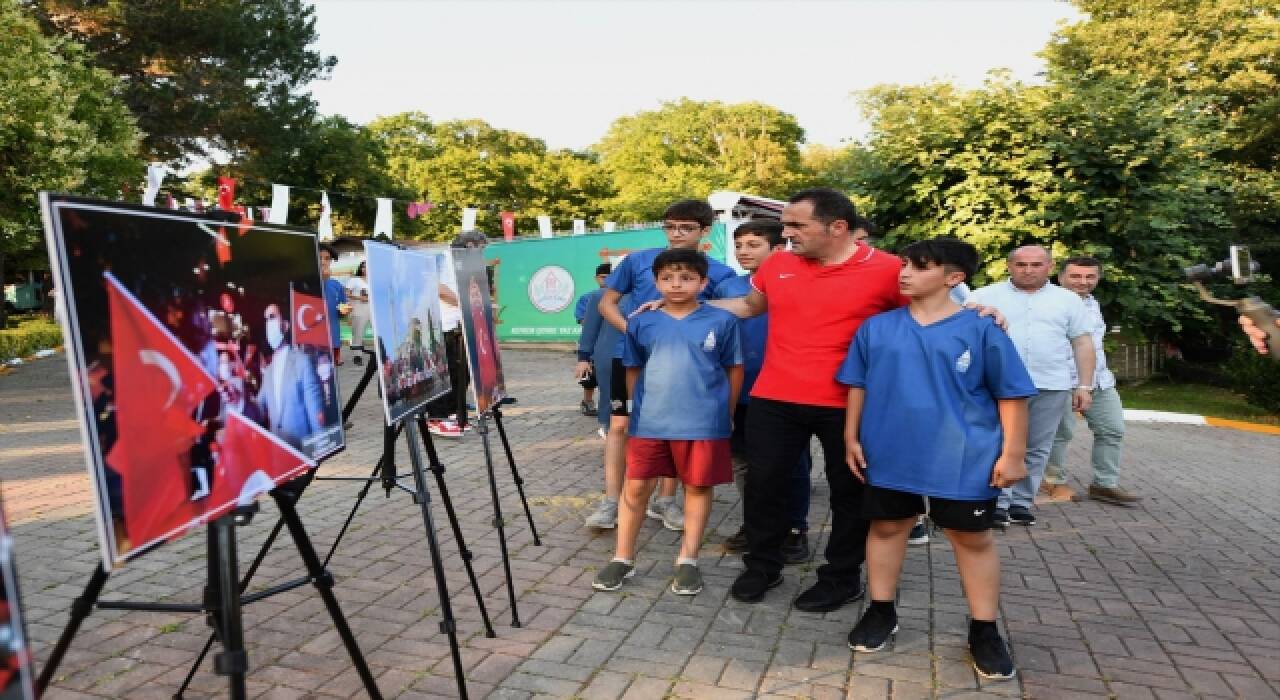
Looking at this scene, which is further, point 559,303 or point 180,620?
point 559,303

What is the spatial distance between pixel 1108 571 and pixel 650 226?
12.5 meters

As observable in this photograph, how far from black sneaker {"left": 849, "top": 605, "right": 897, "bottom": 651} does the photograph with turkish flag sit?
2.27 metres

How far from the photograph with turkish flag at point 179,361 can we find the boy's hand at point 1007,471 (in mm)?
2434

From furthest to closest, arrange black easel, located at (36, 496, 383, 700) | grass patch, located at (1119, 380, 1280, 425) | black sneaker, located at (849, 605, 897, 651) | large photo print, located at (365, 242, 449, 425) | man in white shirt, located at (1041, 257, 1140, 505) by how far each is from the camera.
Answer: grass patch, located at (1119, 380, 1280, 425) < man in white shirt, located at (1041, 257, 1140, 505) < black sneaker, located at (849, 605, 897, 651) < large photo print, located at (365, 242, 449, 425) < black easel, located at (36, 496, 383, 700)

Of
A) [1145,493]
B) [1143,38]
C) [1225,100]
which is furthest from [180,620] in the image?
[1143,38]

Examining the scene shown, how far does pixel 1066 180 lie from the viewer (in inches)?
442

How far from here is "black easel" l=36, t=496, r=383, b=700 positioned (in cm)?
183

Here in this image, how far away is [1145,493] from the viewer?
6445 millimetres

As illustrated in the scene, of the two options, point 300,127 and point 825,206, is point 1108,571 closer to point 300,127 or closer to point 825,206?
point 825,206

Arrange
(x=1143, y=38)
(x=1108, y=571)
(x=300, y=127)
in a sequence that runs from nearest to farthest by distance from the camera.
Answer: (x=1108, y=571) < (x=1143, y=38) < (x=300, y=127)

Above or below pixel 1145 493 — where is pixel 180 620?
above

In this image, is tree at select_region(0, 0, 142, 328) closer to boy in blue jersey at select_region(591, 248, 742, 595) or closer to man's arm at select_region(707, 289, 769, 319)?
boy in blue jersey at select_region(591, 248, 742, 595)

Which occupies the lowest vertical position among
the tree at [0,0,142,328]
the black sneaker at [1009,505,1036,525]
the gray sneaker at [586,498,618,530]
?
the black sneaker at [1009,505,1036,525]

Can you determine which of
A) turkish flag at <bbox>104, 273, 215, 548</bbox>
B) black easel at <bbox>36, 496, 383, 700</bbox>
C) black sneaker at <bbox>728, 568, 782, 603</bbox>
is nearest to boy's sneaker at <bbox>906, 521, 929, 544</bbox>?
black sneaker at <bbox>728, 568, 782, 603</bbox>
